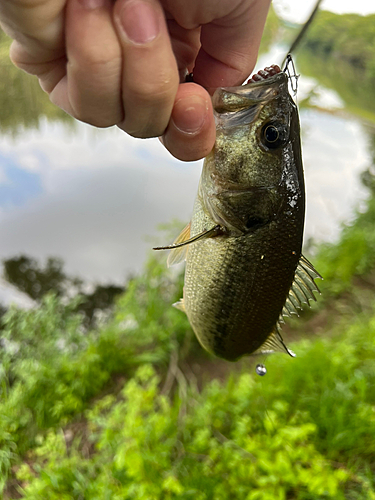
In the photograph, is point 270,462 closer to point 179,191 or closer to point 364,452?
point 364,452

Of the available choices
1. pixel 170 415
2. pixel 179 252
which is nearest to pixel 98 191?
pixel 170 415

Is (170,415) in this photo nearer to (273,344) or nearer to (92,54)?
(273,344)

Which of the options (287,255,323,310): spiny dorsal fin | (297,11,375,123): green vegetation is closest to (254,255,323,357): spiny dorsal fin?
(287,255,323,310): spiny dorsal fin

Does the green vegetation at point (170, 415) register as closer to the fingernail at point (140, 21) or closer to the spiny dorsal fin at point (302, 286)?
the spiny dorsal fin at point (302, 286)

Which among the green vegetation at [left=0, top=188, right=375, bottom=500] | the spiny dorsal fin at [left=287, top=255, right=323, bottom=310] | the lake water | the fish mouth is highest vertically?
the fish mouth

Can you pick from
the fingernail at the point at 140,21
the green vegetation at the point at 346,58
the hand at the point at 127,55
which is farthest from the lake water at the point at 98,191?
the green vegetation at the point at 346,58

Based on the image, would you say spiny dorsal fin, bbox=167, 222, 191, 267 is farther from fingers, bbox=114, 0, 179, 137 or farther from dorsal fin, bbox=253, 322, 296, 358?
fingers, bbox=114, 0, 179, 137
